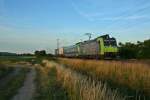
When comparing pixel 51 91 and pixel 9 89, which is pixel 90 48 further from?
pixel 51 91

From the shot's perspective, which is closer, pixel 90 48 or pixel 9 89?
pixel 9 89

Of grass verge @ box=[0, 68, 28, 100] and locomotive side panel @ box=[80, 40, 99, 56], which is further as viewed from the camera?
locomotive side panel @ box=[80, 40, 99, 56]

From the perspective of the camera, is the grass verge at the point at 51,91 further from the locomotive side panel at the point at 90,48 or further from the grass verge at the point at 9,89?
the locomotive side panel at the point at 90,48

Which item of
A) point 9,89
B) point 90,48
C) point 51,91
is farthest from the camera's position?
point 90,48

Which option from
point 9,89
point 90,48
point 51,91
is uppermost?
point 90,48

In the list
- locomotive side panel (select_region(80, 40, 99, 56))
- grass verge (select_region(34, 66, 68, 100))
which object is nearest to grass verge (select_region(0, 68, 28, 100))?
grass verge (select_region(34, 66, 68, 100))

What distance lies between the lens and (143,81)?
15422 mm

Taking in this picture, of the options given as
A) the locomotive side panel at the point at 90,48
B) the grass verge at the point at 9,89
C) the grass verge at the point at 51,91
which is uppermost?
the locomotive side panel at the point at 90,48

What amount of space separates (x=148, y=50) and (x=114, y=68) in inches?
1441

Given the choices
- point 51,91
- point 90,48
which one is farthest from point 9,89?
point 90,48

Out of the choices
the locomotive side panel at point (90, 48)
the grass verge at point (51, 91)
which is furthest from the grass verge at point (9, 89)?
the locomotive side panel at point (90, 48)

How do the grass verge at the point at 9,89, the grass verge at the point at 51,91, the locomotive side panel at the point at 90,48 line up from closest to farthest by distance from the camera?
the grass verge at the point at 51,91
the grass verge at the point at 9,89
the locomotive side panel at the point at 90,48

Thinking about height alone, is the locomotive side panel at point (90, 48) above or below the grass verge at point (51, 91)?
above

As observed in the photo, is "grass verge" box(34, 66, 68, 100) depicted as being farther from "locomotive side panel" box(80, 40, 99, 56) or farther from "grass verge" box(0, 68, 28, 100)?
"locomotive side panel" box(80, 40, 99, 56)
